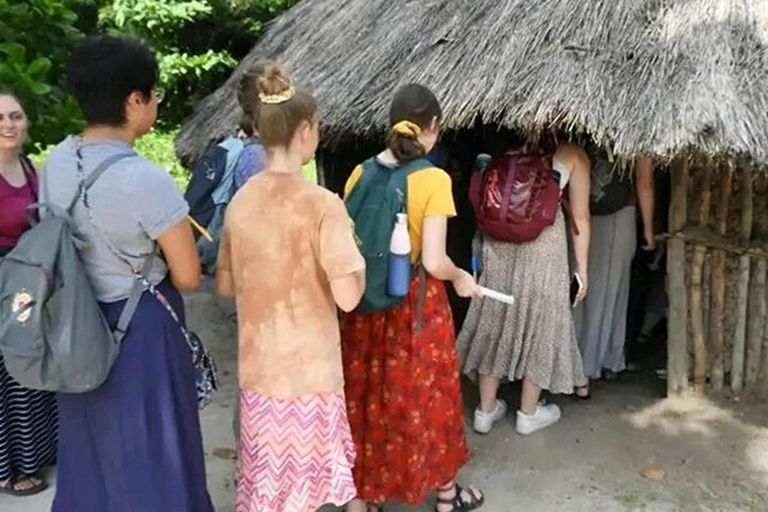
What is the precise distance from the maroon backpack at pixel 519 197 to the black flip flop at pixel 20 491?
234 centimetres

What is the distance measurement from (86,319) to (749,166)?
2.79m

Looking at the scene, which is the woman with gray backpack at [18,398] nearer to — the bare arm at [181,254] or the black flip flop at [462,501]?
the bare arm at [181,254]

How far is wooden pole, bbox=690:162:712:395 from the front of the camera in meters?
4.35

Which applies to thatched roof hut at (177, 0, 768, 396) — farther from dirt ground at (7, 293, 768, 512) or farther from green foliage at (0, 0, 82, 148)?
green foliage at (0, 0, 82, 148)

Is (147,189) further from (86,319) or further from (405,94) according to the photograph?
(405,94)

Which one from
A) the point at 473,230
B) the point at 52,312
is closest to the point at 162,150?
the point at 473,230

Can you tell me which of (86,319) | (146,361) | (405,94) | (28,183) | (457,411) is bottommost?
(457,411)

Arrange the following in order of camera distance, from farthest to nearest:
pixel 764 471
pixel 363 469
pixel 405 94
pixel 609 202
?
pixel 609 202 → pixel 764 471 → pixel 363 469 → pixel 405 94

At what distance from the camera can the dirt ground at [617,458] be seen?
3.65 m

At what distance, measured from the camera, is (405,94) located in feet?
9.71

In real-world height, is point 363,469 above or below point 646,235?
below

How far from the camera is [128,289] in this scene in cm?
244

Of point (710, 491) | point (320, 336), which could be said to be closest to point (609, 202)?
point (710, 491)

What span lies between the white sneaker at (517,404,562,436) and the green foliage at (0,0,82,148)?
100 inches
